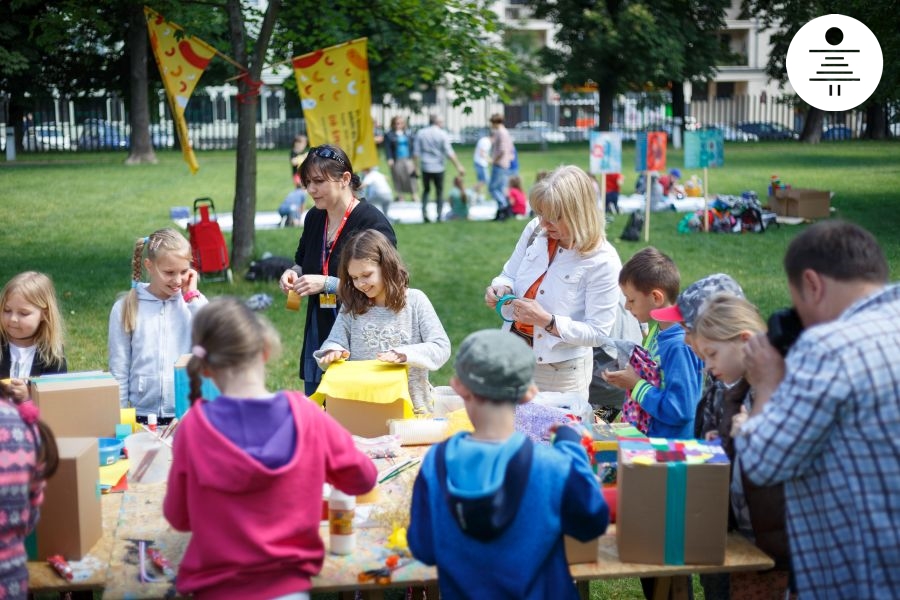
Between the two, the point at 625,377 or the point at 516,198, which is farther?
the point at 516,198

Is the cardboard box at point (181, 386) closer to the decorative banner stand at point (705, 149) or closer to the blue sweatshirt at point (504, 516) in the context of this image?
the blue sweatshirt at point (504, 516)

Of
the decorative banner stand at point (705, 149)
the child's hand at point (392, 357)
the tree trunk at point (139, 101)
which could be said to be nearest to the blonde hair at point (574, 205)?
the child's hand at point (392, 357)

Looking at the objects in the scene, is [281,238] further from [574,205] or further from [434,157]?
[574,205]

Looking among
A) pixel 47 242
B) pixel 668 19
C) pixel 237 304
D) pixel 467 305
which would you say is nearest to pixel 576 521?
pixel 237 304

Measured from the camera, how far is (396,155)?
21750 mm

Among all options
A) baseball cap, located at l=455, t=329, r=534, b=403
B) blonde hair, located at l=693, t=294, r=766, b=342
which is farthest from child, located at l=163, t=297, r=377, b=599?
blonde hair, located at l=693, t=294, r=766, b=342

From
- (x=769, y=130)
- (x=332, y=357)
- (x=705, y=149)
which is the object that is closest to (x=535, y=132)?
(x=769, y=130)

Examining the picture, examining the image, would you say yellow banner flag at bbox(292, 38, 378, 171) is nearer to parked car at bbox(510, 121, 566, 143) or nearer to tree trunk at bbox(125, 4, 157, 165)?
tree trunk at bbox(125, 4, 157, 165)

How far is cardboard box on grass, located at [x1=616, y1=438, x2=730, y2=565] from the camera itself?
300cm

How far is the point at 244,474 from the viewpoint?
261 centimetres

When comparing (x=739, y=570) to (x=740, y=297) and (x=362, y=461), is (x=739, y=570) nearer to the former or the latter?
(x=740, y=297)

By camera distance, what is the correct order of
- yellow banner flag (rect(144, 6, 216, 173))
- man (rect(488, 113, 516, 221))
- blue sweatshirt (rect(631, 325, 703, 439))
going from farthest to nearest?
1. man (rect(488, 113, 516, 221))
2. yellow banner flag (rect(144, 6, 216, 173))
3. blue sweatshirt (rect(631, 325, 703, 439))

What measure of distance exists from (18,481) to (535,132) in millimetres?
45433

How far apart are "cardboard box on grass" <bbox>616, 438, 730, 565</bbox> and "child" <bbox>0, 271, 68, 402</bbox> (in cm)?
267
